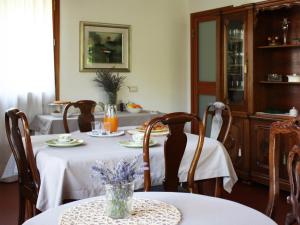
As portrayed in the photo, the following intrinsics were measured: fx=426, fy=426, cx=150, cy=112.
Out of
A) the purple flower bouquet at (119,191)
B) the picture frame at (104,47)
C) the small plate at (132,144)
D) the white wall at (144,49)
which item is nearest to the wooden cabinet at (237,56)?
the white wall at (144,49)

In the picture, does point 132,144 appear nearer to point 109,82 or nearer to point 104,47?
point 109,82

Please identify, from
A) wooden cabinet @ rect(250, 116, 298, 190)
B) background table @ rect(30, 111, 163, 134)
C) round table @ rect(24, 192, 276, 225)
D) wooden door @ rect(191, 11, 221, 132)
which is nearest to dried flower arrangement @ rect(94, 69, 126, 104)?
background table @ rect(30, 111, 163, 134)

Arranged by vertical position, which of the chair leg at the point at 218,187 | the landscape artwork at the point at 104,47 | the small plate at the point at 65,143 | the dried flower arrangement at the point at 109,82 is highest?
the landscape artwork at the point at 104,47

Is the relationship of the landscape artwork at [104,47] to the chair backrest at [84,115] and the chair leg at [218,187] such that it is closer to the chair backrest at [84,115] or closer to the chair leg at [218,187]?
the chair backrest at [84,115]

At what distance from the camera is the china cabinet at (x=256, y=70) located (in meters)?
4.64

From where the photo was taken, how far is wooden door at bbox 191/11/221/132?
205 inches

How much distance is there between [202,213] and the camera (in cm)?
150

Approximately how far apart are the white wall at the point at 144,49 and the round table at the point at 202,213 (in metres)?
3.71

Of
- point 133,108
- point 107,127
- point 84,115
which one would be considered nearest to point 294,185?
point 107,127

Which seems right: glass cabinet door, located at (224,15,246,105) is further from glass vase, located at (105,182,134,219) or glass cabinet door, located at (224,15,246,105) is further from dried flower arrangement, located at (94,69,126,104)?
glass vase, located at (105,182,134,219)

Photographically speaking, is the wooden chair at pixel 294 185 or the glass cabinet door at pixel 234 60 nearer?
the wooden chair at pixel 294 185

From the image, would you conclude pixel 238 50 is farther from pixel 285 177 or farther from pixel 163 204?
pixel 163 204

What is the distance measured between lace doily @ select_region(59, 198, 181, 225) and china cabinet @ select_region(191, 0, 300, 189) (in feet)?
10.3

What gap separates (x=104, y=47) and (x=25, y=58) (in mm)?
1021
